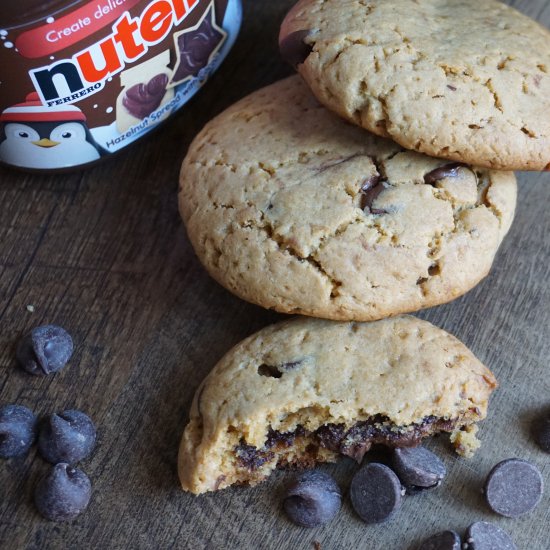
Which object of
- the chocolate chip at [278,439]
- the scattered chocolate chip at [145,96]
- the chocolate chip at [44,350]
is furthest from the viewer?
the scattered chocolate chip at [145,96]

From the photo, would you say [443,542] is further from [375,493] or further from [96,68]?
[96,68]

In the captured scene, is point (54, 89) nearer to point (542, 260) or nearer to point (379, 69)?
point (379, 69)

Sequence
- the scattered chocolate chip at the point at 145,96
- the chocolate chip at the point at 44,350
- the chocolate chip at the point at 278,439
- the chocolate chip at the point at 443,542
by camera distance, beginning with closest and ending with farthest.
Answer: the chocolate chip at the point at 443,542
the chocolate chip at the point at 278,439
the chocolate chip at the point at 44,350
the scattered chocolate chip at the point at 145,96

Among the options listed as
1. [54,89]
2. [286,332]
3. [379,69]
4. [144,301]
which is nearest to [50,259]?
[144,301]

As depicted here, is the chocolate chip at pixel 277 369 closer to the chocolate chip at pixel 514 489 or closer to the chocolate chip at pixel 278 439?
the chocolate chip at pixel 278 439

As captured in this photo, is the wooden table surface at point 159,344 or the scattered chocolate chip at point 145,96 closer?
the wooden table surface at point 159,344

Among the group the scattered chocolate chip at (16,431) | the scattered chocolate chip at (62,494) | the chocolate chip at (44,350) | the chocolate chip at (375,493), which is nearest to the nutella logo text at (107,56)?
the chocolate chip at (44,350)

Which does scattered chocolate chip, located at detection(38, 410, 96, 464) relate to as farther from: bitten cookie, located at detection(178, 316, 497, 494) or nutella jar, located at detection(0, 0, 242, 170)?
nutella jar, located at detection(0, 0, 242, 170)
